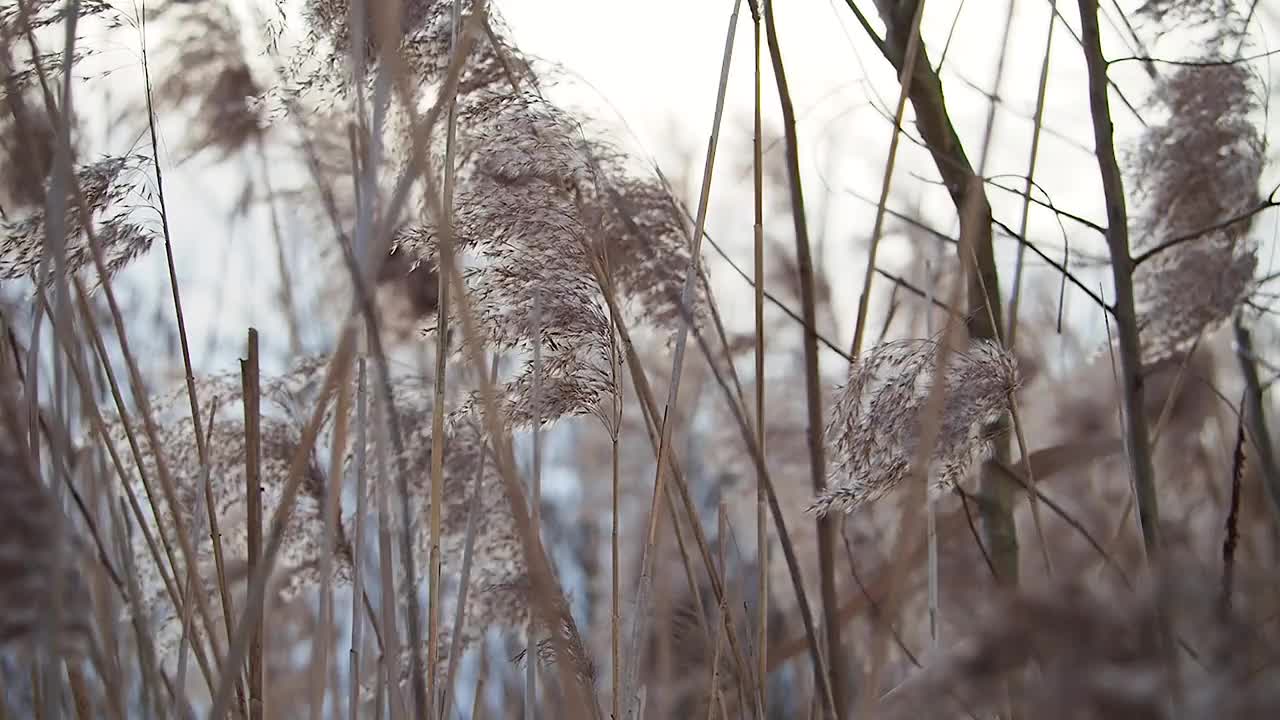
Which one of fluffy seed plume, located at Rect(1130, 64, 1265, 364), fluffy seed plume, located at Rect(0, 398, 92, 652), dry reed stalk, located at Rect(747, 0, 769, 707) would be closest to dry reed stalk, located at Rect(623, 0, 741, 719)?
dry reed stalk, located at Rect(747, 0, 769, 707)

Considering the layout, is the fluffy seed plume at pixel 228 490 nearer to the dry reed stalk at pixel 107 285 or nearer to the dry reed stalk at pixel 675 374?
the dry reed stalk at pixel 107 285

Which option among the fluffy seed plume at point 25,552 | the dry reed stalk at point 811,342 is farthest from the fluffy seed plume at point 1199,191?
the fluffy seed plume at point 25,552

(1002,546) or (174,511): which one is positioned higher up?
(174,511)

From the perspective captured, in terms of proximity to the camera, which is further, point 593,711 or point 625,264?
point 625,264

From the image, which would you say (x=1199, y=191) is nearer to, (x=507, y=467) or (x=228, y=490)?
(x=507, y=467)

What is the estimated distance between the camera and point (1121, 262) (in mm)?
979

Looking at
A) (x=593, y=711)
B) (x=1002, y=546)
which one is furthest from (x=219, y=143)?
(x=1002, y=546)

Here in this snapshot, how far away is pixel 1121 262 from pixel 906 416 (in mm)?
268

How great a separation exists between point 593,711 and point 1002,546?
50cm

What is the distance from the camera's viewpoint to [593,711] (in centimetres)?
96

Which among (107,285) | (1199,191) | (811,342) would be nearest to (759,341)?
(811,342)

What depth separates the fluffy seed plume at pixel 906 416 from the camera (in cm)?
90

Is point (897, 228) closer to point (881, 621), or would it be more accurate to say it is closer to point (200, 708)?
point (881, 621)

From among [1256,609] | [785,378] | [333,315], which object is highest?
[333,315]
